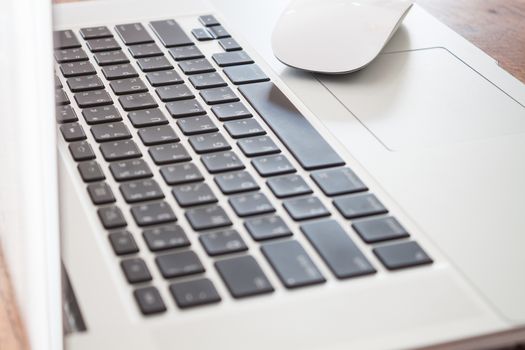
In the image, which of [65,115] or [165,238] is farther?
[65,115]

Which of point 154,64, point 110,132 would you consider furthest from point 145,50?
point 110,132

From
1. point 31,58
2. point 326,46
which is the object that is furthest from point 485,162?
point 31,58

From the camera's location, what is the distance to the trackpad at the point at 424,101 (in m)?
0.52

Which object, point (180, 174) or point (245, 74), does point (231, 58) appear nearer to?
point (245, 74)

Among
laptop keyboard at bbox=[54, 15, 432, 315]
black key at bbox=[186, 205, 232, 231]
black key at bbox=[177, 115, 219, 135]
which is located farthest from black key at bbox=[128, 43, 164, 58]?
black key at bbox=[186, 205, 232, 231]

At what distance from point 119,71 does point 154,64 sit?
0.08 ft

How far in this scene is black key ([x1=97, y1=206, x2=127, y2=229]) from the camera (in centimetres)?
41

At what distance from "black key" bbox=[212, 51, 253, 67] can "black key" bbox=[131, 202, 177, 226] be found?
0.63 feet

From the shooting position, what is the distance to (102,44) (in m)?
0.61

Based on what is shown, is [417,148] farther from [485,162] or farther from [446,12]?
[446,12]

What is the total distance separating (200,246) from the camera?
0.40 m

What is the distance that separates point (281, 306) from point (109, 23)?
1.15 ft

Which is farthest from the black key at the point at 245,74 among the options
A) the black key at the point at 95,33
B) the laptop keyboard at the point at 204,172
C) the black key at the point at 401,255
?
the black key at the point at 401,255

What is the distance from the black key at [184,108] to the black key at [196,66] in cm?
5
